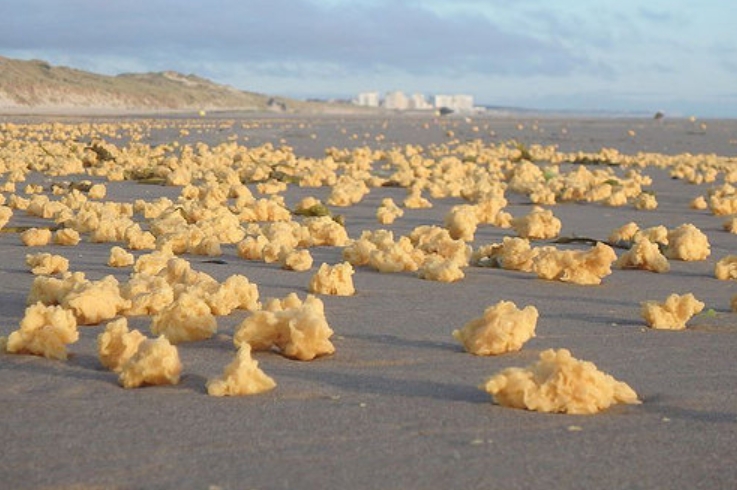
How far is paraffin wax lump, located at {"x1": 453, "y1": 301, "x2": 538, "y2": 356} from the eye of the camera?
3.48 m

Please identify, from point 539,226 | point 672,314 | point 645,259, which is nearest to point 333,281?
point 672,314

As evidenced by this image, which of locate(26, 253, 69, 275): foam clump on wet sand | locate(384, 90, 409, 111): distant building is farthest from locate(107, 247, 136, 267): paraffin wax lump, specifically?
locate(384, 90, 409, 111): distant building

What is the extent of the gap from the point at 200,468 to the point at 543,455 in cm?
79

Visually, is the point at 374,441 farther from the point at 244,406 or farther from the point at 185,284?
the point at 185,284

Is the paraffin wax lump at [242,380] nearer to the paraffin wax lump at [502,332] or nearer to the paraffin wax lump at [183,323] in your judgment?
the paraffin wax lump at [183,323]

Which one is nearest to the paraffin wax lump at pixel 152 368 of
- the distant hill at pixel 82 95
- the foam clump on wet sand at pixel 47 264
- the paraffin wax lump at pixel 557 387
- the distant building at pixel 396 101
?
the paraffin wax lump at pixel 557 387

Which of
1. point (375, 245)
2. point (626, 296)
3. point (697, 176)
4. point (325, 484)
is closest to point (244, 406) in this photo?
point (325, 484)

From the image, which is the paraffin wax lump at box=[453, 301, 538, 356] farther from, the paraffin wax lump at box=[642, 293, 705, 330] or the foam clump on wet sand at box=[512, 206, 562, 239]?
the foam clump on wet sand at box=[512, 206, 562, 239]

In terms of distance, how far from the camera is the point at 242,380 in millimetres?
2936

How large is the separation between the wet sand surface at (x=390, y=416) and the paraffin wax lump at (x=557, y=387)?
4 cm

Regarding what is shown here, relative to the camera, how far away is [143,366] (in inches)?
118

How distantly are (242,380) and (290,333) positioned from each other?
Result: 0.48m

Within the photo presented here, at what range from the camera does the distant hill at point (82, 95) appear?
6719 cm

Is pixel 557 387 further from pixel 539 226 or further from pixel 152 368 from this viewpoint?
pixel 539 226
